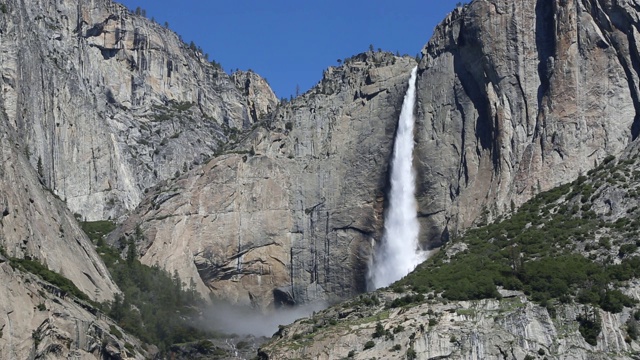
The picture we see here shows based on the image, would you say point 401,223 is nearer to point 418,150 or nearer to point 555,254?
point 418,150

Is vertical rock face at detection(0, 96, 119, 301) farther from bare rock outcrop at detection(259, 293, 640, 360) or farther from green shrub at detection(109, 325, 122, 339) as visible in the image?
bare rock outcrop at detection(259, 293, 640, 360)

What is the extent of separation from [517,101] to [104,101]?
181ft

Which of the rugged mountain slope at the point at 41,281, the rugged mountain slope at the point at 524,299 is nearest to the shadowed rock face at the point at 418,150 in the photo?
the rugged mountain slope at the point at 524,299

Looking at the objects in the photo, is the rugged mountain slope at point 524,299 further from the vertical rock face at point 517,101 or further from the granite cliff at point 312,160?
the vertical rock face at point 517,101

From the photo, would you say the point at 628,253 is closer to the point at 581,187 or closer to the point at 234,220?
the point at 581,187

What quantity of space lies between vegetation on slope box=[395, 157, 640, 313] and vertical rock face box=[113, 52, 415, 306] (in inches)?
824

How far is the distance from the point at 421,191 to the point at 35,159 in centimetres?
3626

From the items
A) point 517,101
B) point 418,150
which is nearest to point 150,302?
Result: point 418,150

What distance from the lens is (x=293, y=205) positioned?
15162cm

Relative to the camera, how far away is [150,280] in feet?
465

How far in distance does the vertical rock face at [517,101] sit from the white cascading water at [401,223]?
117 centimetres

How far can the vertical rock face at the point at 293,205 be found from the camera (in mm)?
147625

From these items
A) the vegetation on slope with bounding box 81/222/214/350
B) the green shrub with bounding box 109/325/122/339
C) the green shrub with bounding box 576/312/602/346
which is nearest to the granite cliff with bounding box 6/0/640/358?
the green shrub with bounding box 576/312/602/346

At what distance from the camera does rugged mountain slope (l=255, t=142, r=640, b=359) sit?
106375 millimetres
